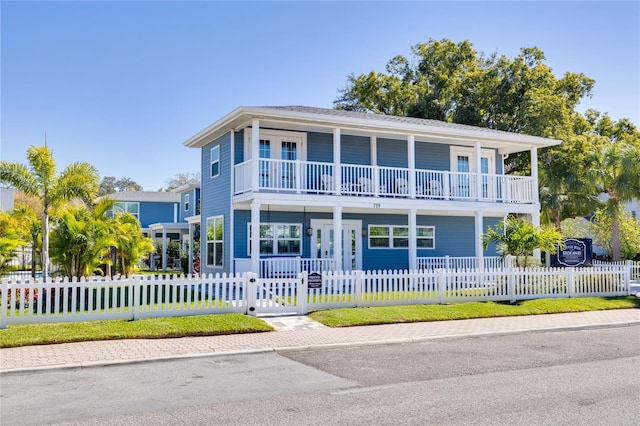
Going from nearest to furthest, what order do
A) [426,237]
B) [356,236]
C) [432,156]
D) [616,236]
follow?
[356,236] → [426,237] → [432,156] → [616,236]

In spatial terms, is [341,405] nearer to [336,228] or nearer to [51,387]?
[51,387]

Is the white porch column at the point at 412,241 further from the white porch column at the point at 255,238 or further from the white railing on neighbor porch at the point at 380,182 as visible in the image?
the white porch column at the point at 255,238

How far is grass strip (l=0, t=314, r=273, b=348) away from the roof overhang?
25.7ft

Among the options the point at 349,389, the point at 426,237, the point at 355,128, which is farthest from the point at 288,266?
the point at 349,389

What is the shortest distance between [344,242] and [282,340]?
1142 cm

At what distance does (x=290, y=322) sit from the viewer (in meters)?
12.9

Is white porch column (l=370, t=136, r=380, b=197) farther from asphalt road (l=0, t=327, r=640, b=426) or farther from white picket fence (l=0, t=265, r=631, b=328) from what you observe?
asphalt road (l=0, t=327, r=640, b=426)

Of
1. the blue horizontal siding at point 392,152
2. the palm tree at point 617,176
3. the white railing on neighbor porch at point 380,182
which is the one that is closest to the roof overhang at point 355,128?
the blue horizontal siding at point 392,152

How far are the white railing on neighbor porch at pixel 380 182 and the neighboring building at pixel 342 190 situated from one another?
0.16 ft

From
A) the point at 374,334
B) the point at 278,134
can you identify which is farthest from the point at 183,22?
the point at 374,334

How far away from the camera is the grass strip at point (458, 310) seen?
13195mm

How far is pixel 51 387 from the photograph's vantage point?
7461mm

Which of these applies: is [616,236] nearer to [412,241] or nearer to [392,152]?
[392,152]

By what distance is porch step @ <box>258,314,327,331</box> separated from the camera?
40.4ft
